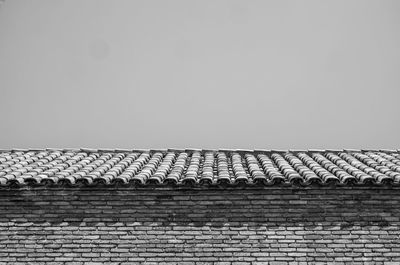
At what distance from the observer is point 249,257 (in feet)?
25.8

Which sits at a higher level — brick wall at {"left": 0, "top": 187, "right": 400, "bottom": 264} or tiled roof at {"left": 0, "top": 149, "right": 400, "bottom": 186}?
tiled roof at {"left": 0, "top": 149, "right": 400, "bottom": 186}

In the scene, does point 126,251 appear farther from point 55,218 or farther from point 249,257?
point 249,257

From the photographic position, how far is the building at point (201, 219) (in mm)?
7883

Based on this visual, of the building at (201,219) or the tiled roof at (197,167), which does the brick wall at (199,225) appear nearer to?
the building at (201,219)

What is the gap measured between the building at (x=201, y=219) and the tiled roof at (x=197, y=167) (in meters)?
0.03

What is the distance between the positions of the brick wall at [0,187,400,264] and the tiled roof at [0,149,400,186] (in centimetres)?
13

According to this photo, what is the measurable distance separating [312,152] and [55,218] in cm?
504

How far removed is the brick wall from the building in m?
0.01

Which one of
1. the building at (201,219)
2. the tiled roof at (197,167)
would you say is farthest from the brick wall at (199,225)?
the tiled roof at (197,167)

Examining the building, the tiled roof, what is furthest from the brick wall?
the tiled roof

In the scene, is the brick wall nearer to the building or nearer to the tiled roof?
the building

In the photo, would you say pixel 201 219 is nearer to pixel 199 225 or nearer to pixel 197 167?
pixel 199 225

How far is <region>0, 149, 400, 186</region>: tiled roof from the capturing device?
818 centimetres

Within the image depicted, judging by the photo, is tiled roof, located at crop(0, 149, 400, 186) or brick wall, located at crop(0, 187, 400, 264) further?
tiled roof, located at crop(0, 149, 400, 186)
